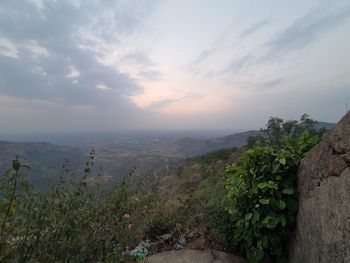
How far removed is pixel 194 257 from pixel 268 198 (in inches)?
Result: 76.4

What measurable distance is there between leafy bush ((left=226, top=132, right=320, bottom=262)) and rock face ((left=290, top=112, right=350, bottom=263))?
7.5 inches

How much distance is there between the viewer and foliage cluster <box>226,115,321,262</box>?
147 inches

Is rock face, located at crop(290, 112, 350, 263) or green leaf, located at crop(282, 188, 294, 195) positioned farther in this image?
green leaf, located at crop(282, 188, 294, 195)

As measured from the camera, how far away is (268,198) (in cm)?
379

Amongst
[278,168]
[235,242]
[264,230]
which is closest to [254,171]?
[278,168]

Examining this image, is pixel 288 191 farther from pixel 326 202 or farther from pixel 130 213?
pixel 130 213

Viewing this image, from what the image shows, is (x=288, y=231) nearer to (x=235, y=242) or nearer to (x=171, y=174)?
(x=235, y=242)

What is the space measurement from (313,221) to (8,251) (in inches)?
129

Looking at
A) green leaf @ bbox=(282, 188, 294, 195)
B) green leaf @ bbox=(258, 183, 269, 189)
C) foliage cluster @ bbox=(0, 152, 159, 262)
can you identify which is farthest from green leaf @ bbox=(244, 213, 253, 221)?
foliage cluster @ bbox=(0, 152, 159, 262)

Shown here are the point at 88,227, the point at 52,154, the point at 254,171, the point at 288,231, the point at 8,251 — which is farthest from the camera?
the point at 52,154

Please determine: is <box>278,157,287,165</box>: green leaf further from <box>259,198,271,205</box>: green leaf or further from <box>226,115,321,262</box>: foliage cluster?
<box>259,198,271,205</box>: green leaf

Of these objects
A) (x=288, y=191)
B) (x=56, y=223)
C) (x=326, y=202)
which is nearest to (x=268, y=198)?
(x=288, y=191)

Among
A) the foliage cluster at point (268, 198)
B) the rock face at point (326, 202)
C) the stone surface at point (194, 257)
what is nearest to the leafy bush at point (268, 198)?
the foliage cluster at point (268, 198)

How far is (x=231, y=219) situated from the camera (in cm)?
457
